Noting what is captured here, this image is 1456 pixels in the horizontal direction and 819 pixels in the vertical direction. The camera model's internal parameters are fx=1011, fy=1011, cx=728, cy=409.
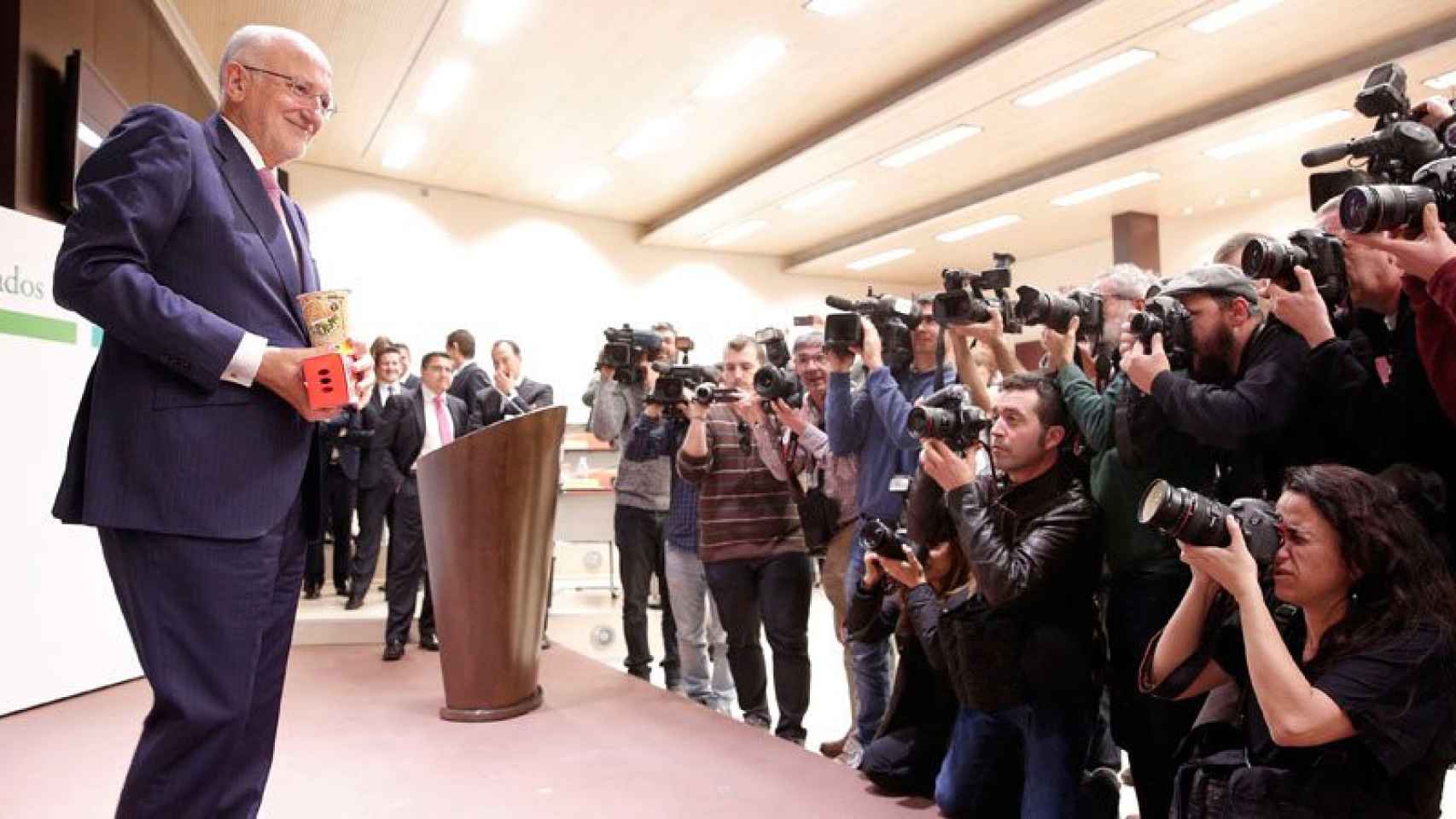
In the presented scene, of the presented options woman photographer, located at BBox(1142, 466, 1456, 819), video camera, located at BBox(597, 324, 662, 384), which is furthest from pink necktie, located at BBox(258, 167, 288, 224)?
video camera, located at BBox(597, 324, 662, 384)

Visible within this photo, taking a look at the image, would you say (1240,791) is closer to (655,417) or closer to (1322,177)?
(1322,177)

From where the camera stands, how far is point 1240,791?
1458 millimetres

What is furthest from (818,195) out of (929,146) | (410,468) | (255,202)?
(255,202)

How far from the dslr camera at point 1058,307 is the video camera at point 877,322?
21.0 inches

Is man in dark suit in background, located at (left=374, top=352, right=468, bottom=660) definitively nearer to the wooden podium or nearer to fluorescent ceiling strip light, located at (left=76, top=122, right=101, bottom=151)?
the wooden podium

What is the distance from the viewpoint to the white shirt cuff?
125 cm

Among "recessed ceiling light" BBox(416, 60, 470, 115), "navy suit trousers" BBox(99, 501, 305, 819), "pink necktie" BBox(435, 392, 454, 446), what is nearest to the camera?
"navy suit trousers" BBox(99, 501, 305, 819)

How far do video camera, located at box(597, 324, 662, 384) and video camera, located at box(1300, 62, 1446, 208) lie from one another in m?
2.47

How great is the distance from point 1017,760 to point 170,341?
1769 millimetres

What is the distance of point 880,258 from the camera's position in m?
11.3

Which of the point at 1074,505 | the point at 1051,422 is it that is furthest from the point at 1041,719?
the point at 1051,422

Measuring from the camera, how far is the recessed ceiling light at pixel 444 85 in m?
6.68

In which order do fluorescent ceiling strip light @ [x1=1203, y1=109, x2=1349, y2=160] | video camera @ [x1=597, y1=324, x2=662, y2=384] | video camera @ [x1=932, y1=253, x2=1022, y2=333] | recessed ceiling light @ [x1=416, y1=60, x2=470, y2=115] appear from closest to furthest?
video camera @ [x1=932, y1=253, x2=1022, y2=333] → video camera @ [x1=597, y1=324, x2=662, y2=384] → recessed ceiling light @ [x1=416, y1=60, x2=470, y2=115] → fluorescent ceiling strip light @ [x1=1203, y1=109, x2=1349, y2=160]

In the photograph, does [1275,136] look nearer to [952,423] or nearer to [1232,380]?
[1232,380]
